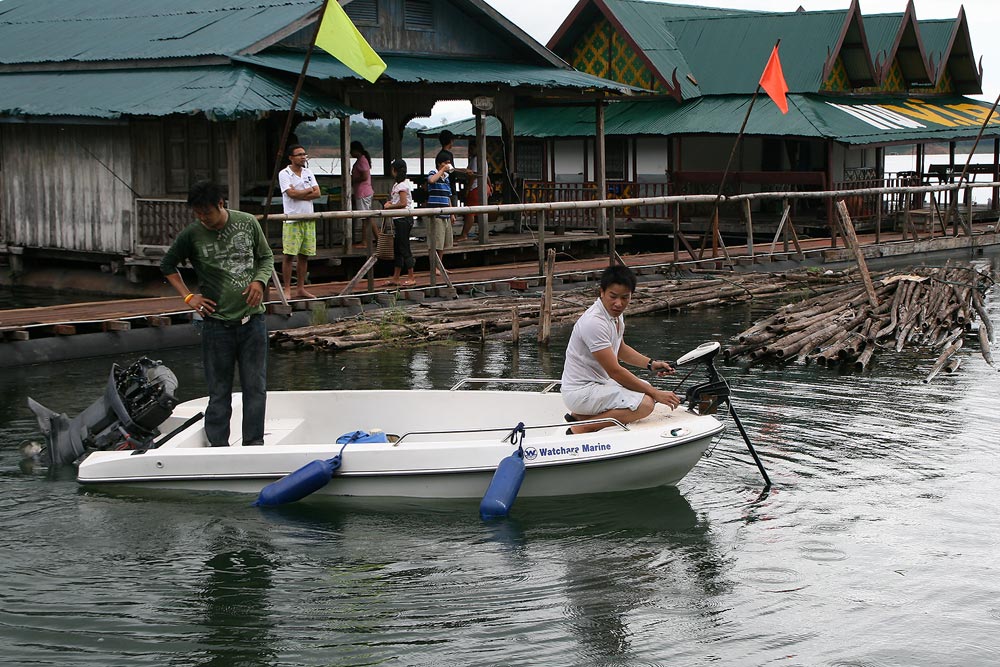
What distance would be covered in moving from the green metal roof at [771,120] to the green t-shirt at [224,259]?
20055 millimetres

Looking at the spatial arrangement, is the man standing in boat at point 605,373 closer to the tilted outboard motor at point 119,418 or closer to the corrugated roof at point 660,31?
the tilted outboard motor at point 119,418

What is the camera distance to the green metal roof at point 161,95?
58.9 feet

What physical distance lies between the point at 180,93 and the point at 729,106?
15.2 m

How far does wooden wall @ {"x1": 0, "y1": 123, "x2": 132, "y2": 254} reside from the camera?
67.1 feet

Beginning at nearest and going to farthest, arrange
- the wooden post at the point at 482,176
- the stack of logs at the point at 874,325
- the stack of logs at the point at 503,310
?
the stack of logs at the point at 874,325 < the stack of logs at the point at 503,310 < the wooden post at the point at 482,176

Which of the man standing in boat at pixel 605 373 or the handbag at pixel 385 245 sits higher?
the handbag at pixel 385 245

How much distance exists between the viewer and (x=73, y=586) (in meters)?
7.68

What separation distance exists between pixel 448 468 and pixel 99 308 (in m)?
9.43

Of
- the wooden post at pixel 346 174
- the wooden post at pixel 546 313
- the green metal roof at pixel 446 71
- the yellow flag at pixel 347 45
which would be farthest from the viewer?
Answer: the wooden post at pixel 346 174

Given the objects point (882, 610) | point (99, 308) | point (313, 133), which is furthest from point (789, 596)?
point (313, 133)

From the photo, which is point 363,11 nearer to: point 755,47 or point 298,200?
point 298,200

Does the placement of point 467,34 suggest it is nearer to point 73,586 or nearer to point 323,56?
point 323,56

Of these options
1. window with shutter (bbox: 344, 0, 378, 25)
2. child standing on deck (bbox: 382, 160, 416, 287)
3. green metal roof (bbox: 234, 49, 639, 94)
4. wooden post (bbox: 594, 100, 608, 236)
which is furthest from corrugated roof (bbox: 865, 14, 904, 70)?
child standing on deck (bbox: 382, 160, 416, 287)

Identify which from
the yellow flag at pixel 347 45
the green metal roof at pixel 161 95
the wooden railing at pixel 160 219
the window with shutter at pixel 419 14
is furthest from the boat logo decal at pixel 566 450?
the window with shutter at pixel 419 14
